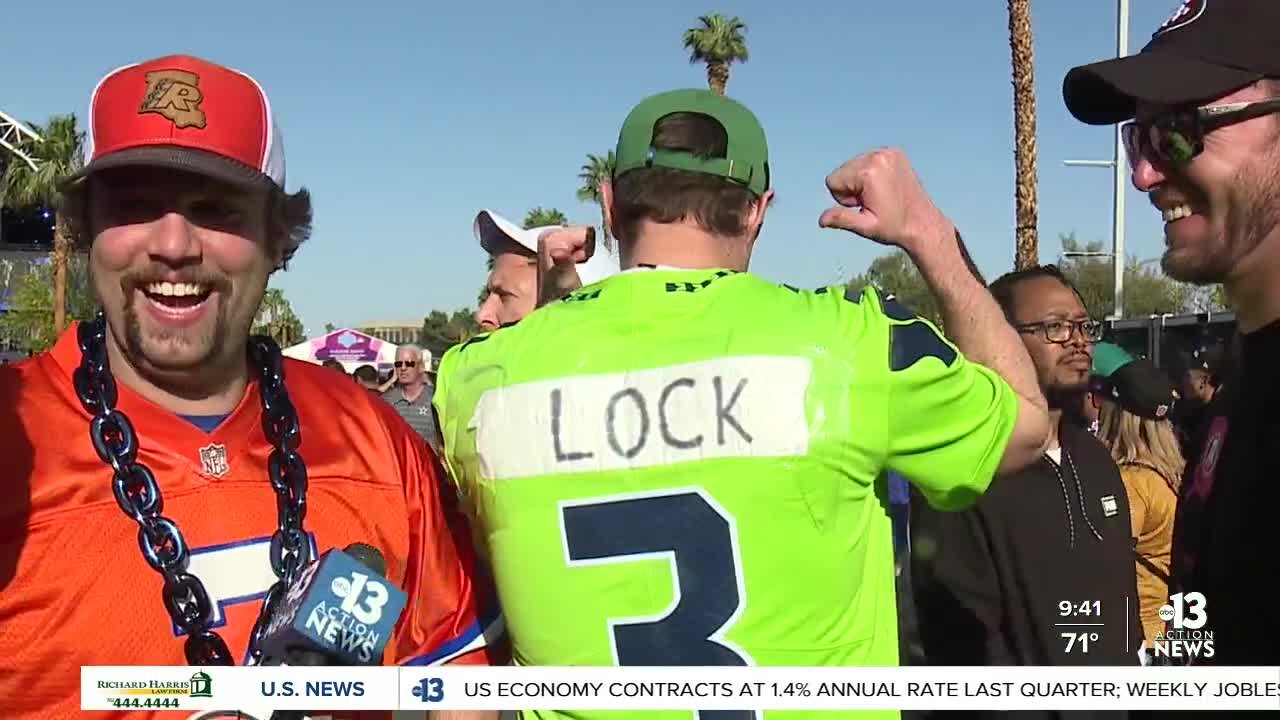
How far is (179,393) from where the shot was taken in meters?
2.23

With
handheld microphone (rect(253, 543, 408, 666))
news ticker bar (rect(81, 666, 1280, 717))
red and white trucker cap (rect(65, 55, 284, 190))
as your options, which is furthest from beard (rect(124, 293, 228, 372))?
news ticker bar (rect(81, 666, 1280, 717))

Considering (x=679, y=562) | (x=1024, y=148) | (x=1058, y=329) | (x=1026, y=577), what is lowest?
(x=1026, y=577)

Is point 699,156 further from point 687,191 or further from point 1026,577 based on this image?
point 1026,577

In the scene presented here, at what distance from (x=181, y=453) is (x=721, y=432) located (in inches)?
44.7

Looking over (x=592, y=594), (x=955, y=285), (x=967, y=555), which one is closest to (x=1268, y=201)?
(x=955, y=285)

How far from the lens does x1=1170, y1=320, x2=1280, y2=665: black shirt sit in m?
1.98

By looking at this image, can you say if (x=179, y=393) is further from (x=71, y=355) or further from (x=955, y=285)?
(x=955, y=285)

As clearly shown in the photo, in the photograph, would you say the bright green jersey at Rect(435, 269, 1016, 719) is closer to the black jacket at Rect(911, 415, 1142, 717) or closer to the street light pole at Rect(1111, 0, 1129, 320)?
the black jacket at Rect(911, 415, 1142, 717)

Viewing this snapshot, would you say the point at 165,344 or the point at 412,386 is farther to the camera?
the point at 412,386

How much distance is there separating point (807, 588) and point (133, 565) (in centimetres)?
132

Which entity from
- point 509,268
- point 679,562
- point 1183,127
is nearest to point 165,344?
point 679,562

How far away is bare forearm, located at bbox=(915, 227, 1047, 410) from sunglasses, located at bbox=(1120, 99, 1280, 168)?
0.47m

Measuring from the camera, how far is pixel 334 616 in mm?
2055

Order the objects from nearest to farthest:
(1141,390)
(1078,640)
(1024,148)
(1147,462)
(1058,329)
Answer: (1078,640), (1058,329), (1147,462), (1141,390), (1024,148)
